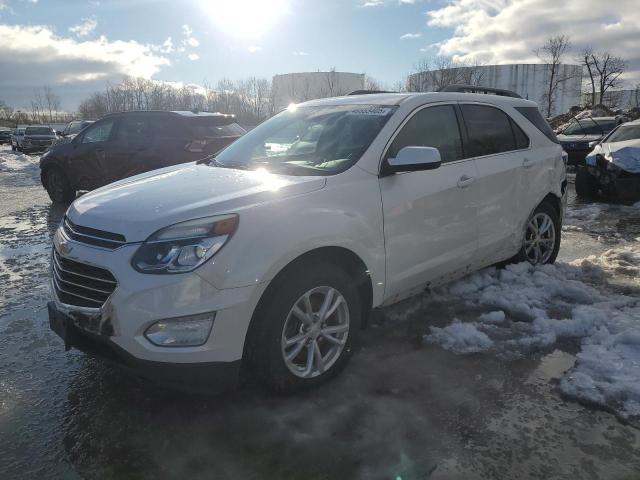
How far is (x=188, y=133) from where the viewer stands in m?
8.34

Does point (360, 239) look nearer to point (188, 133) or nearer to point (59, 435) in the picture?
point (59, 435)

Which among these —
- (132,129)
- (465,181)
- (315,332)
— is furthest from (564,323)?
(132,129)

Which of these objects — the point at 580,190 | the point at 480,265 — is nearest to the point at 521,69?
the point at 580,190

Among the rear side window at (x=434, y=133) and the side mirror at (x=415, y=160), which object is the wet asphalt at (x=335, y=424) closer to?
the side mirror at (x=415, y=160)

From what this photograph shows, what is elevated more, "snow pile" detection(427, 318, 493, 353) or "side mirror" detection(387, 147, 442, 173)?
"side mirror" detection(387, 147, 442, 173)

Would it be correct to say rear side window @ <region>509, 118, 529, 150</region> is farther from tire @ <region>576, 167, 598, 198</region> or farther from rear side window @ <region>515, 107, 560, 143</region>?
tire @ <region>576, 167, 598, 198</region>

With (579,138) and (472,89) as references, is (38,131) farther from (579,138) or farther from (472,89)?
(472,89)

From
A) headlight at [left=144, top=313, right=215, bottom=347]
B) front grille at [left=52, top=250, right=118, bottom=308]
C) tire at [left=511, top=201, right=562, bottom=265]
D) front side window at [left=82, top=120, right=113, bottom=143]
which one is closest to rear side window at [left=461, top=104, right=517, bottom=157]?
tire at [left=511, top=201, right=562, bottom=265]

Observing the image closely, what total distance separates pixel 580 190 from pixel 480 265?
7128 millimetres

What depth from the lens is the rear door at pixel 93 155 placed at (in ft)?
30.7

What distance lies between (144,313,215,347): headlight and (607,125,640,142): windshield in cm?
1039

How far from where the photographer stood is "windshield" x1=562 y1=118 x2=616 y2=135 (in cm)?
1633

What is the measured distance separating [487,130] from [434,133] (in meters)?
0.78

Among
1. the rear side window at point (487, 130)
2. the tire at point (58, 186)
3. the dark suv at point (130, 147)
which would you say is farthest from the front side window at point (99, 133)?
the rear side window at point (487, 130)
